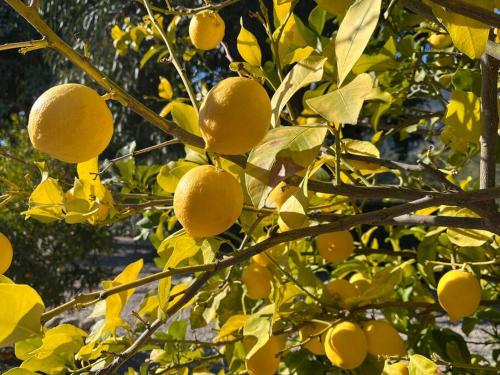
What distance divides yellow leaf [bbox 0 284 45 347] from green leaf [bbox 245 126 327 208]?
15 cm

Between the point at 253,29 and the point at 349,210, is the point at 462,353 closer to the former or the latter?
the point at 349,210

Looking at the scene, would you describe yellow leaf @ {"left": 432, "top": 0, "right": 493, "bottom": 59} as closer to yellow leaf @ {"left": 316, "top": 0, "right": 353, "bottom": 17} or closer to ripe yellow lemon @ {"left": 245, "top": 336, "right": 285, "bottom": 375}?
yellow leaf @ {"left": 316, "top": 0, "right": 353, "bottom": 17}

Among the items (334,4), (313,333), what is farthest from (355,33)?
(313,333)

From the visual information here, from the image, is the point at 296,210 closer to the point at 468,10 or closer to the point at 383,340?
the point at 468,10

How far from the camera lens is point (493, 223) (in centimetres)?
Result: 45

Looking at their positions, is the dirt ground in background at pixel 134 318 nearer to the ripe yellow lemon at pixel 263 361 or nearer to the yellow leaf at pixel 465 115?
the ripe yellow lemon at pixel 263 361

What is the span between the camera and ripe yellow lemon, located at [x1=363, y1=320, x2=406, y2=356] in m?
0.65

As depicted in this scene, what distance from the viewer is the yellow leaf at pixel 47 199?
0.50m

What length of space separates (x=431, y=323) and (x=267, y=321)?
44 cm

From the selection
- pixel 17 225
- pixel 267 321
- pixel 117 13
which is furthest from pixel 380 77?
pixel 117 13

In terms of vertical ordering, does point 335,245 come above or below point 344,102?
below

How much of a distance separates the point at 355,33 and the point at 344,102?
0.04 m

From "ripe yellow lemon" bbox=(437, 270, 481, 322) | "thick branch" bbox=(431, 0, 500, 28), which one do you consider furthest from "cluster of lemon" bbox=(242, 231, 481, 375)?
"thick branch" bbox=(431, 0, 500, 28)

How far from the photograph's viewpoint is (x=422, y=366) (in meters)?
0.48
